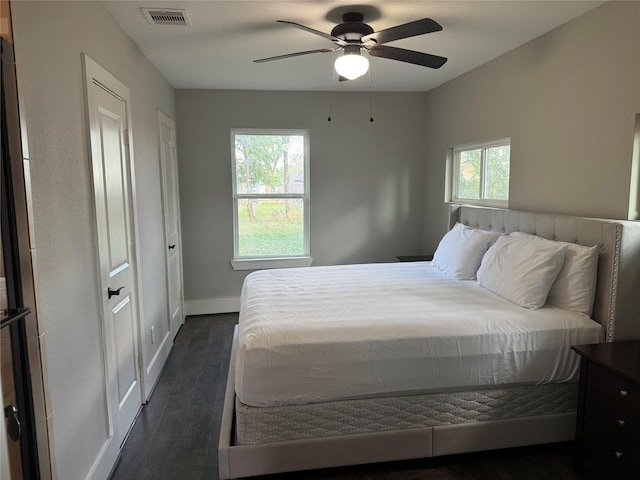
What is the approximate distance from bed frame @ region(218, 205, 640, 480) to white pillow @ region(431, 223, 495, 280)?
0.79m

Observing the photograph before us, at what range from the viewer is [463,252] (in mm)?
3330

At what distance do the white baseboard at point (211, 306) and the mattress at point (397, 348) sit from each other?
8.22 ft

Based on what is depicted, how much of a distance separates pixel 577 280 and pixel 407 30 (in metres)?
1.74

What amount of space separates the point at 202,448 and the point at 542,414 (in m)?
1.98

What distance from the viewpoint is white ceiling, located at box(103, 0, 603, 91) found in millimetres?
2488

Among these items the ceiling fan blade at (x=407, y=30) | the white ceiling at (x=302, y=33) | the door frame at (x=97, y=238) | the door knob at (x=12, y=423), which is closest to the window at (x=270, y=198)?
the white ceiling at (x=302, y=33)

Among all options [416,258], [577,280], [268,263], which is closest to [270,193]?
[268,263]

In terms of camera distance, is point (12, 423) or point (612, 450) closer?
point (12, 423)

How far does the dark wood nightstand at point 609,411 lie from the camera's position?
73.8 inches

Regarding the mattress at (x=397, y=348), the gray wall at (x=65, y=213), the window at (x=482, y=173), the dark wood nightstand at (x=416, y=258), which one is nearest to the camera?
the gray wall at (x=65, y=213)

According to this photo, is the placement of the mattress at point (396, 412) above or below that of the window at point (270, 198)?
below

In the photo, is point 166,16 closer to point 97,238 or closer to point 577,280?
point 97,238

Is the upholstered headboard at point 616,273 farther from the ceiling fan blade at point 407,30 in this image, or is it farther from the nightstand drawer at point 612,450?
the ceiling fan blade at point 407,30

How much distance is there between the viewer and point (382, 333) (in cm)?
219
